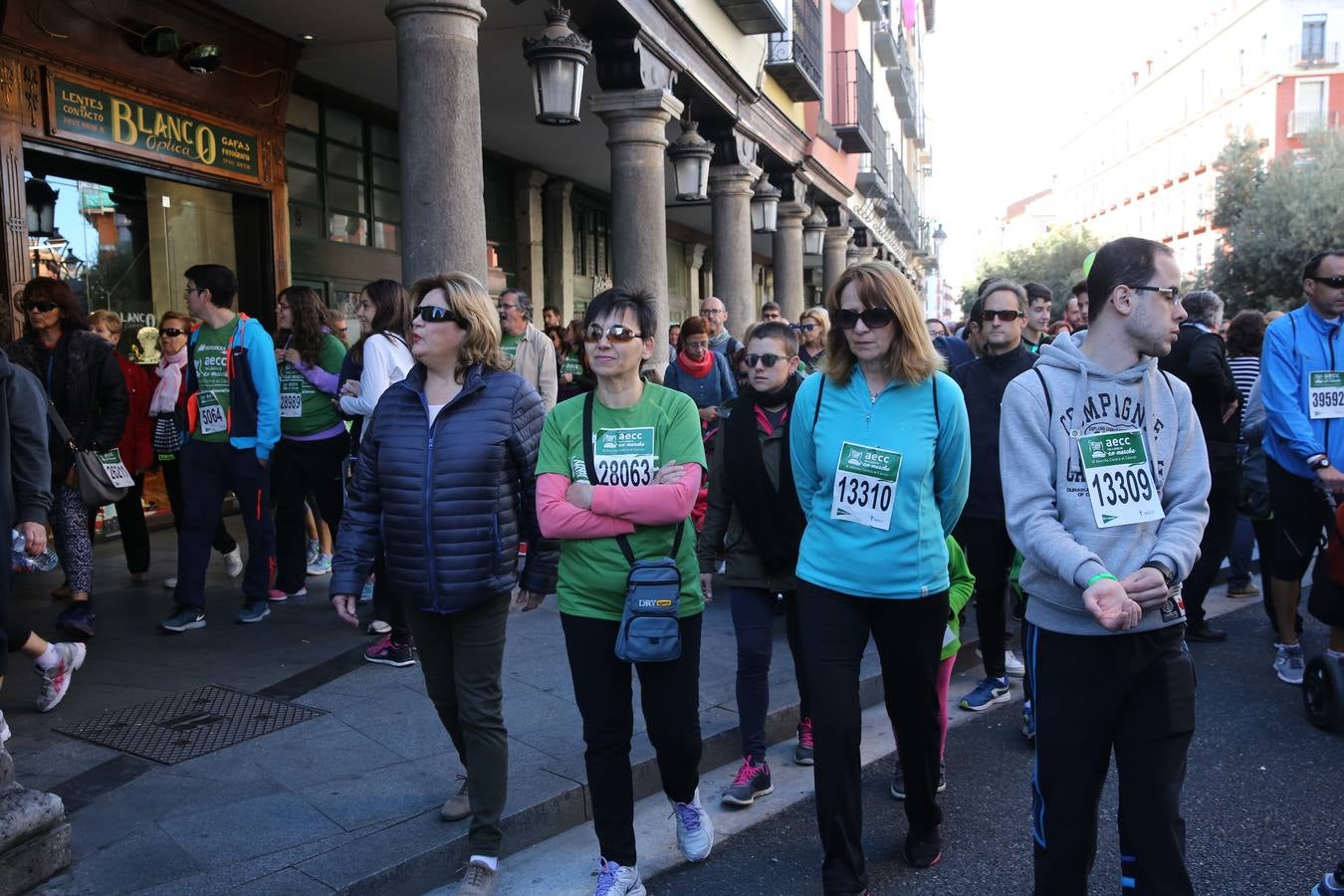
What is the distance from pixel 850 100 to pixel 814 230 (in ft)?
13.8

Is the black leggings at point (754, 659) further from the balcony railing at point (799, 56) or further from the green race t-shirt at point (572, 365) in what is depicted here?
the balcony railing at point (799, 56)

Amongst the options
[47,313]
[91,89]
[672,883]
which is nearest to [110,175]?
[91,89]

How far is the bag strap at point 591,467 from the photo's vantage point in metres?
3.35

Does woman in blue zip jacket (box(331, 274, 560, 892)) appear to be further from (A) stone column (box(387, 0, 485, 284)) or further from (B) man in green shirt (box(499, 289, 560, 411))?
(B) man in green shirt (box(499, 289, 560, 411))

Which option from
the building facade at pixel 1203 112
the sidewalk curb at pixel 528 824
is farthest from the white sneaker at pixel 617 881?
the building facade at pixel 1203 112

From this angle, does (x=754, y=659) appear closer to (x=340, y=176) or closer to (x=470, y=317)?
(x=470, y=317)

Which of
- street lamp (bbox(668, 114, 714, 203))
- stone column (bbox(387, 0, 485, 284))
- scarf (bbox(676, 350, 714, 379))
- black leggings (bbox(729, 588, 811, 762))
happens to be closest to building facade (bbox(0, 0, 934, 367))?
stone column (bbox(387, 0, 485, 284))

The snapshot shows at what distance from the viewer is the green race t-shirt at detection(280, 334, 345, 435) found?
664 cm

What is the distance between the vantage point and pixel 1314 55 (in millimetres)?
51406

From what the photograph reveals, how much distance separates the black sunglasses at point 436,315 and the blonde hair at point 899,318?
122 cm

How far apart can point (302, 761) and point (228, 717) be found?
0.74 meters

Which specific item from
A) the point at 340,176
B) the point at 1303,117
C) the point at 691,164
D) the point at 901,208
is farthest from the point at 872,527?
the point at 1303,117

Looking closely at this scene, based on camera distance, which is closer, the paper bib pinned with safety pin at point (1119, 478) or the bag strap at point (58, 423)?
the paper bib pinned with safety pin at point (1119, 478)

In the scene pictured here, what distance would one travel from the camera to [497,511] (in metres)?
3.47
